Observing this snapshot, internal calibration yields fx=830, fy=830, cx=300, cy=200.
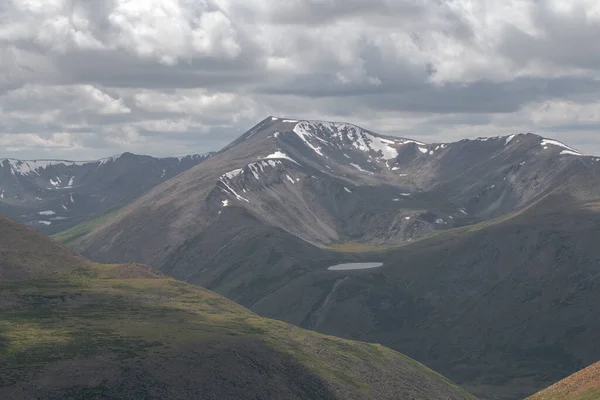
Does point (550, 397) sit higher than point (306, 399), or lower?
higher

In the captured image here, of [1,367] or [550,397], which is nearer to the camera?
[550,397]

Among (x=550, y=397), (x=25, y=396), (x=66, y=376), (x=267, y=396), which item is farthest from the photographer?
(x=267, y=396)

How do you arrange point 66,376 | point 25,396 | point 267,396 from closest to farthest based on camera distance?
point 25,396, point 66,376, point 267,396

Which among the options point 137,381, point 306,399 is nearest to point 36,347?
point 137,381

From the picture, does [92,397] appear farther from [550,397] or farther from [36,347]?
[550,397]

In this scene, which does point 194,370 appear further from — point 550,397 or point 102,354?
point 550,397

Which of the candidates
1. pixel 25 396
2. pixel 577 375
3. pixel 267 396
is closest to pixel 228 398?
pixel 267 396
